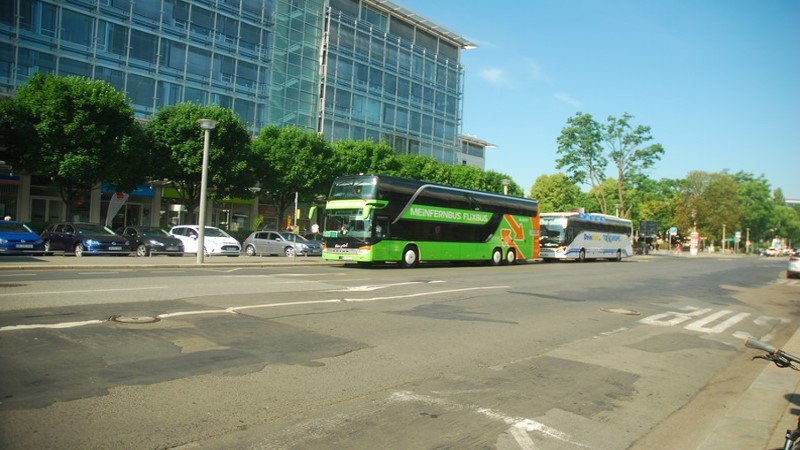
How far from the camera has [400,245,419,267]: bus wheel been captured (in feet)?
81.6

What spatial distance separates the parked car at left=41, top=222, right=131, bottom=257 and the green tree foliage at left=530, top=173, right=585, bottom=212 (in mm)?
75703

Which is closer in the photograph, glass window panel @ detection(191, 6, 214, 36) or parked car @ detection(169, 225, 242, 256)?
parked car @ detection(169, 225, 242, 256)

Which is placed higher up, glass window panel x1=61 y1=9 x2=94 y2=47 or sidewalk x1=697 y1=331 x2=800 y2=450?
glass window panel x1=61 y1=9 x2=94 y2=47

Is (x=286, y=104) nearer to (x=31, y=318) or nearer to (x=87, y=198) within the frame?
(x=87, y=198)

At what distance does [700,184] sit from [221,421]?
105 meters

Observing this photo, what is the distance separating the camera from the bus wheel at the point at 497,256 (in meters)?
30.4

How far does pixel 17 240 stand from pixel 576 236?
32286 mm

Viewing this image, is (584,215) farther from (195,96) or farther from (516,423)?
(516,423)

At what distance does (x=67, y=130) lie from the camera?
28266 millimetres

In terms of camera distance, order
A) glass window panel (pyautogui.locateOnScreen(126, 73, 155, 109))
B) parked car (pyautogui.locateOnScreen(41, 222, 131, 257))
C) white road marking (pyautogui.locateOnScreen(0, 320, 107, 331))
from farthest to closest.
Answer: glass window panel (pyautogui.locateOnScreen(126, 73, 155, 109)), parked car (pyautogui.locateOnScreen(41, 222, 131, 257)), white road marking (pyautogui.locateOnScreen(0, 320, 107, 331))

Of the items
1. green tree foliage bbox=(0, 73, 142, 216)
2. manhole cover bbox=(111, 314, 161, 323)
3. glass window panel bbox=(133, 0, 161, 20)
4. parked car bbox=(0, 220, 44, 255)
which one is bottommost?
manhole cover bbox=(111, 314, 161, 323)

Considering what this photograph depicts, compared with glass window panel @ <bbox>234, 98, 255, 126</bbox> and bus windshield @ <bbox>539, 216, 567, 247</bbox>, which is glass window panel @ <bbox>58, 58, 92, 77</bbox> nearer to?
glass window panel @ <bbox>234, 98, 255, 126</bbox>

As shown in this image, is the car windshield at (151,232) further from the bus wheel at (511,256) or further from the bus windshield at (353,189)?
the bus wheel at (511,256)

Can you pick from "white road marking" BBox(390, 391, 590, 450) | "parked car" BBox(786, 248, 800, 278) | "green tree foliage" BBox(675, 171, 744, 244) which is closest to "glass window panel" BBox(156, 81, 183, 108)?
"white road marking" BBox(390, 391, 590, 450)
